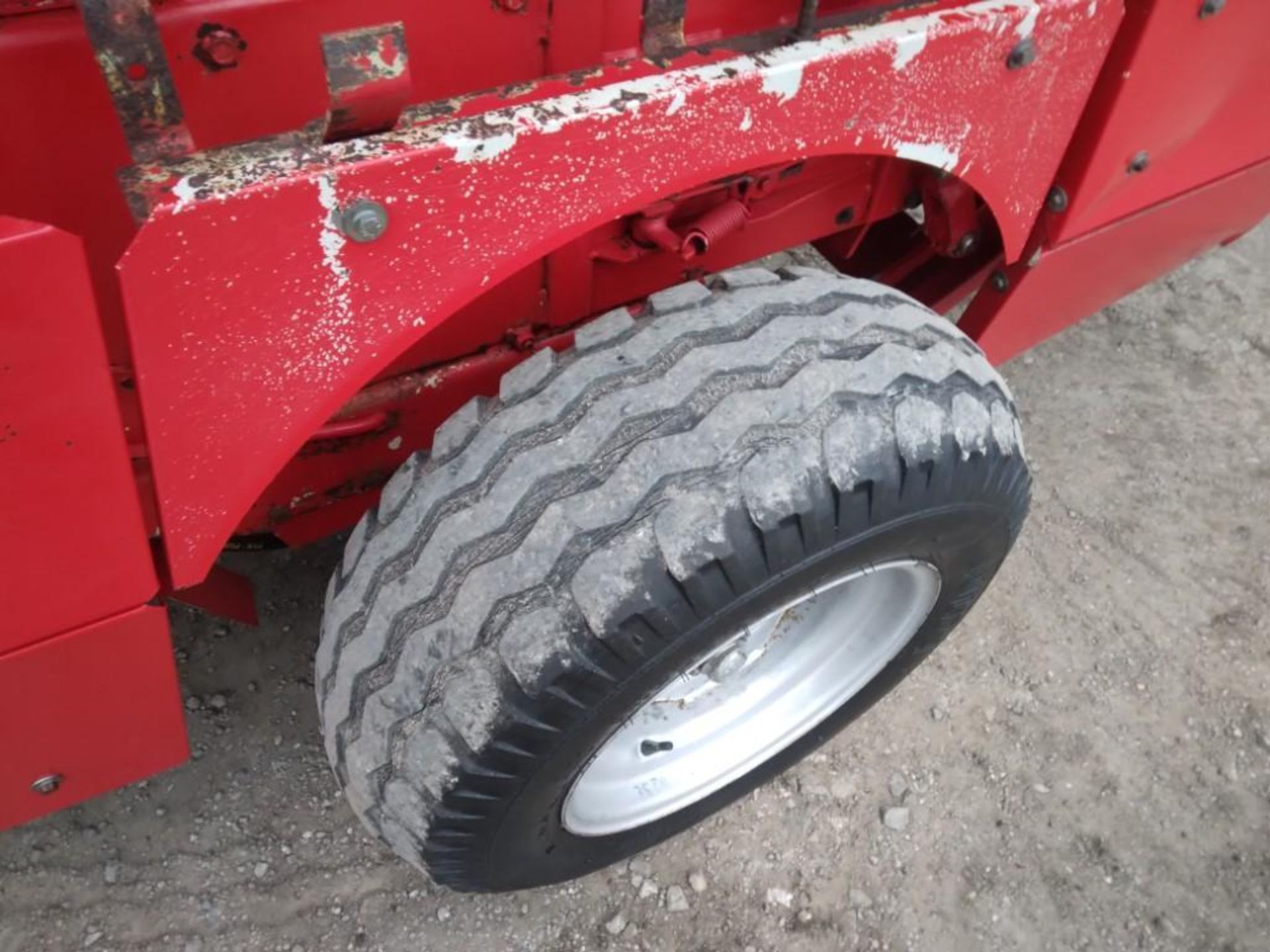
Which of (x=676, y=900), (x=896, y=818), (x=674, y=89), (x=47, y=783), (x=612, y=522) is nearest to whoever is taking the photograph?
(x=674, y=89)

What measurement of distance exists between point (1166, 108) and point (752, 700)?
46.0 inches

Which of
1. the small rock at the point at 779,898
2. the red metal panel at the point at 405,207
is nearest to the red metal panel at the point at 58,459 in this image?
the red metal panel at the point at 405,207

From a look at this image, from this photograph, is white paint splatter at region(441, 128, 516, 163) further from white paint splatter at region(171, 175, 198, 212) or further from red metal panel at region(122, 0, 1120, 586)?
white paint splatter at region(171, 175, 198, 212)

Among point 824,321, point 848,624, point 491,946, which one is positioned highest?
point 824,321

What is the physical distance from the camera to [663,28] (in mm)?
1155

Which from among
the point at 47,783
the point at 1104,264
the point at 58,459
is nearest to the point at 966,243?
the point at 1104,264

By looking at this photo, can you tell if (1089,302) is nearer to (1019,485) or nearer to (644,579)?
(1019,485)

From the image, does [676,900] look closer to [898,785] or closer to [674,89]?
[898,785]

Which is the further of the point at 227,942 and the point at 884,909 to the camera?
the point at 884,909

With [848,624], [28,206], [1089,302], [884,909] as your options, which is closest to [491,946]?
[884,909]

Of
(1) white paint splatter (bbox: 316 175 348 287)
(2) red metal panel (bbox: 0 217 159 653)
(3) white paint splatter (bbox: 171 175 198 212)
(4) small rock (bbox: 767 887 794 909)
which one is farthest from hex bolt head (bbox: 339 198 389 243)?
(4) small rock (bbox: 767 887 794 909)

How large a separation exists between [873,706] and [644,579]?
1.06 meters

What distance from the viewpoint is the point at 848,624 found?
6.11 feet

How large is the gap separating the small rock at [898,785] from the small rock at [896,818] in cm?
3
